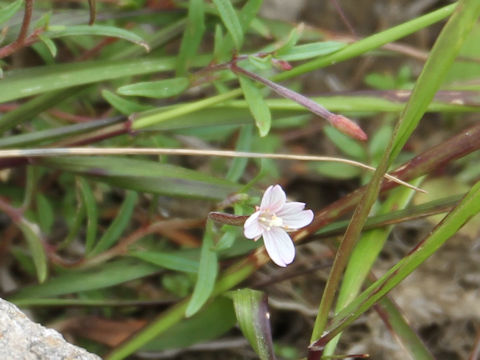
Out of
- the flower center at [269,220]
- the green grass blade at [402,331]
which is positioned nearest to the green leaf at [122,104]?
the flower center at [269,220]

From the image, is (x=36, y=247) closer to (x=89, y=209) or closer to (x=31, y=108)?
(x=89, y=209)

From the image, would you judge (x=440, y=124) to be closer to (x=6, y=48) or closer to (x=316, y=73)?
(x=316, y=73)

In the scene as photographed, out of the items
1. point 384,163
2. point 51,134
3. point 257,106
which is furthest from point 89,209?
point 384,163

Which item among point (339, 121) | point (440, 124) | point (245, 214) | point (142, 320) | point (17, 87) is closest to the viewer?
point (339, 121)

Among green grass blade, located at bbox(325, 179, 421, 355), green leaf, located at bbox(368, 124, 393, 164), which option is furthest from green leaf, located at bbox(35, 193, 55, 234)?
green leaf, located at bbox(368, 124, 393, 164)

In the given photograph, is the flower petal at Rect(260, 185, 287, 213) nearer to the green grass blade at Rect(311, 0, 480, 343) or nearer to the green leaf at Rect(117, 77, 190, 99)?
the green grass blade at Rect(311, 0, 480, 343)

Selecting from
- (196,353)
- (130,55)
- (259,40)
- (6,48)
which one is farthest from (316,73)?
(6,48)
